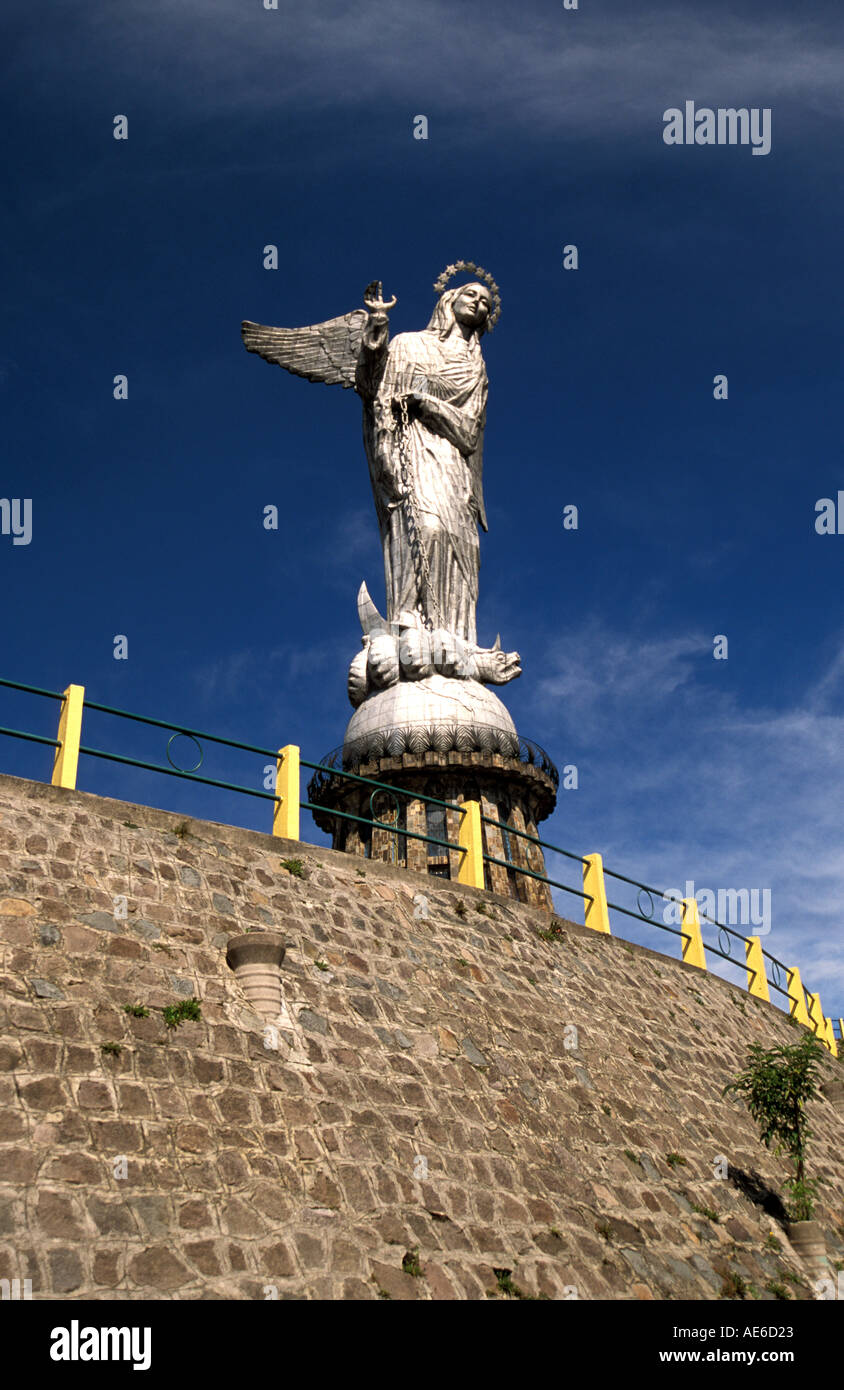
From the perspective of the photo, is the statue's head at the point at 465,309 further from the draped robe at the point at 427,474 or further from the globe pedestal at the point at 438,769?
the globe pedestal at the point at 438,769

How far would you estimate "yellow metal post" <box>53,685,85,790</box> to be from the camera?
10.1 m

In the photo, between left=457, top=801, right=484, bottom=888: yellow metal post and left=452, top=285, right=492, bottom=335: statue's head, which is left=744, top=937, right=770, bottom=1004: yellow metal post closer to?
left=457, top=801, right=484, bottom=888: yellow metal post

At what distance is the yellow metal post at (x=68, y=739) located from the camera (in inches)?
396

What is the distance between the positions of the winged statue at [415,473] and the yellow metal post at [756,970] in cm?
655

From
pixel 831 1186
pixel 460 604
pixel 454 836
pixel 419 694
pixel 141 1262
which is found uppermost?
pixel 460 604

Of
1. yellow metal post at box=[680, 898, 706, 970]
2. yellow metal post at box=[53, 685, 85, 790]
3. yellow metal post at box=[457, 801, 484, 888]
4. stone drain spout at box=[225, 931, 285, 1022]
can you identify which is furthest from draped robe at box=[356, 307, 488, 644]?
stone drain spout at box=[225, 931, 285, 1022]

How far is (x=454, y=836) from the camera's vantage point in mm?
20766

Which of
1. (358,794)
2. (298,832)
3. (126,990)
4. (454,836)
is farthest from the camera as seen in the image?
(358,794)

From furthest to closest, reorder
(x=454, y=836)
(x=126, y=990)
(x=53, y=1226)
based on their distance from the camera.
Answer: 1. (x=454, y=836)
2. (x=126, y=990)
3. (x=53, y=1226)

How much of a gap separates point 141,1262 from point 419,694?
1504 centimetres

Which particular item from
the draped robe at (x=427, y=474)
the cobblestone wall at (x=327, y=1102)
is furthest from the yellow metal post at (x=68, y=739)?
the draped robe at (x=427, y=474)
